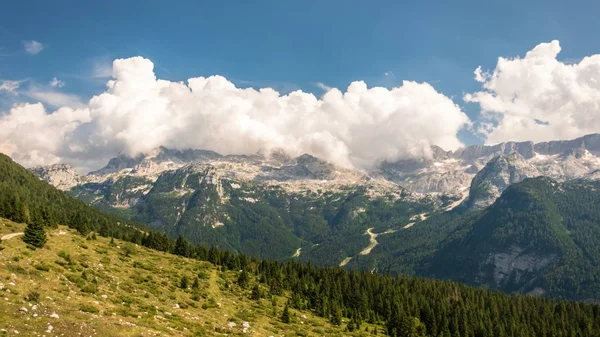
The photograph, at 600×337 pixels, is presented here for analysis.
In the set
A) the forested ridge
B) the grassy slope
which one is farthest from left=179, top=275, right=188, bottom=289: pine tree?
the forested ridge

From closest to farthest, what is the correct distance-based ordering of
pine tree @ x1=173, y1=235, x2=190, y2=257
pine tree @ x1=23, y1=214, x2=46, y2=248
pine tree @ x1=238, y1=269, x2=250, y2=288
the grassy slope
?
the grassy slope, pine tree @ x1=23, y1=214, x2=46, y2=248, pine tree @ x1=238, y1=269, x2=250, y2=288, pine tree @ x1=173, y1=235, x2=190, y2=257

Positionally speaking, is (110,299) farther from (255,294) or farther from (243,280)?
(243,280)

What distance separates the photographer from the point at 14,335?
105ft

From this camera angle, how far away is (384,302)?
144 metres

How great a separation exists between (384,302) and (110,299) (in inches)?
4395

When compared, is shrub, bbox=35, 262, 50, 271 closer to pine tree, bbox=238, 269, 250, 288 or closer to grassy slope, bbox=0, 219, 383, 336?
grassy slope, bbox=0, 219, 383, 336

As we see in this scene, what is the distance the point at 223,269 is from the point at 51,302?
76.6 m

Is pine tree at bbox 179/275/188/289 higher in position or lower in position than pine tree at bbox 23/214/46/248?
lower

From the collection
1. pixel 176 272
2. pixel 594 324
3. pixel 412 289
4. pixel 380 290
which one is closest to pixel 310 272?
pixel 380 290

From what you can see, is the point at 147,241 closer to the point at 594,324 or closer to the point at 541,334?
the point at 541,334

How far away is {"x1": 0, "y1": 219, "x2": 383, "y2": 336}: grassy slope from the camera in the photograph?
125ft

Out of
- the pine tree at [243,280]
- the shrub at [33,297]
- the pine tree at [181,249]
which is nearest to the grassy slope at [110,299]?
the shrub at [33,297]

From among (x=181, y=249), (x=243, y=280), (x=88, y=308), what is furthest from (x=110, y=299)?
(x=181, y=249)

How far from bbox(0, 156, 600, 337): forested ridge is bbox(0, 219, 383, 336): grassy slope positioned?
22.4 metres
